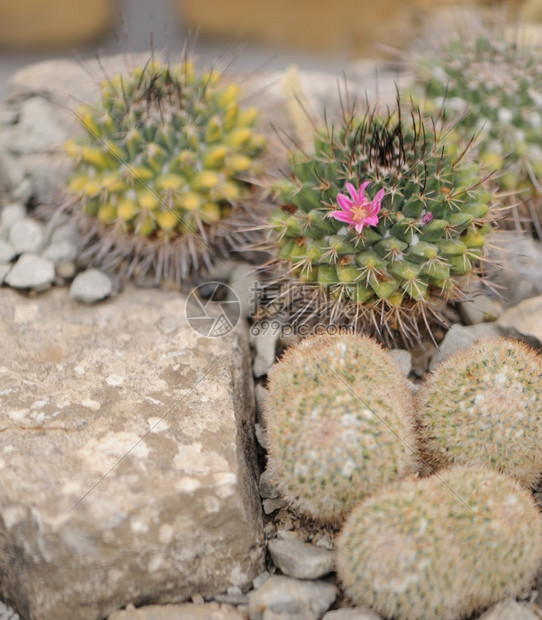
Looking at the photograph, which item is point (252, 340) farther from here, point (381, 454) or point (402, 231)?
point (381, 454)

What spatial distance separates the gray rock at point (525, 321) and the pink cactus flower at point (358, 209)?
3.01 feet

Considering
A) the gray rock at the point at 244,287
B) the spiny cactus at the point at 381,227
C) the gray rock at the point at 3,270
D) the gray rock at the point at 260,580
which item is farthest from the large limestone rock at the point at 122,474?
the spiny cactus at the point at 381,227

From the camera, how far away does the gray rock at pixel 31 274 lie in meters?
3.57

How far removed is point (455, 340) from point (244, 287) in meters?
1.06

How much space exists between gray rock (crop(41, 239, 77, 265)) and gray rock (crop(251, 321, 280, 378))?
1.10 m

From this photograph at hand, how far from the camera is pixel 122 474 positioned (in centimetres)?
253

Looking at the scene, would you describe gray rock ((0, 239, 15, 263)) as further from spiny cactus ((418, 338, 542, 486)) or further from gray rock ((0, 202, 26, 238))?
spiny cactus ((418, 338, 542, 486))

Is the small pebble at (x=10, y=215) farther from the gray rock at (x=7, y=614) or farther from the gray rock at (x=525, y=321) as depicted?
the gray rock at (x=525, y=321)

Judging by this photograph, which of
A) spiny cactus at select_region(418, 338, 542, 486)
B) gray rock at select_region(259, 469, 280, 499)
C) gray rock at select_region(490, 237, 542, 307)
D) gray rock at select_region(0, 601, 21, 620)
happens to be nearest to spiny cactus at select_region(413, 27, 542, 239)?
gray rock at select_region(490, 237, 542, 307)

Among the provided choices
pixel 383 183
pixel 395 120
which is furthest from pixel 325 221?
pixel 395 120

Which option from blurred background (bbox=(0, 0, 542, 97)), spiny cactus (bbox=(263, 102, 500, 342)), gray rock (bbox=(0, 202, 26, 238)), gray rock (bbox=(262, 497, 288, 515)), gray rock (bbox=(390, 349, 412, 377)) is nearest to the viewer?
gray rock (bbox=(262, 497, 288, 515))

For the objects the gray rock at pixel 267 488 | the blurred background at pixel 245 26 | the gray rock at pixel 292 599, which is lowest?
the gray rock at pixel 292 599

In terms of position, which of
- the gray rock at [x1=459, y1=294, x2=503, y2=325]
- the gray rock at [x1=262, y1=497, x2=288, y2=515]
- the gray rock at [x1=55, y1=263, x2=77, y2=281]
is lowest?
the gray rock at [x1=262, y1=497, x2=288, y2=515]

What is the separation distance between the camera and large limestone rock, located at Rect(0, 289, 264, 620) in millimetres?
2373
